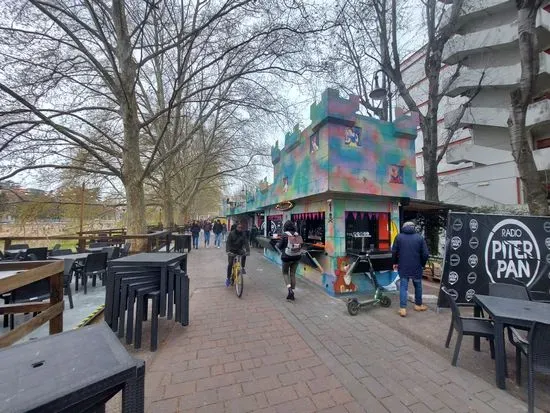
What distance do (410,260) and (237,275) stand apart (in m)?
3.78

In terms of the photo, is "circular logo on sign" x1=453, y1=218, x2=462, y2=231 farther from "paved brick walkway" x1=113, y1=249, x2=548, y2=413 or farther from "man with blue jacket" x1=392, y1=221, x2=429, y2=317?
"paved brick walkway" x1=113, y1=249, x2=548, y2=413

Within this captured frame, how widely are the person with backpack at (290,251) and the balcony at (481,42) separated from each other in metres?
16.9

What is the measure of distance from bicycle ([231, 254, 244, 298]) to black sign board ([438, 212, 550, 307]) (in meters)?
4.05

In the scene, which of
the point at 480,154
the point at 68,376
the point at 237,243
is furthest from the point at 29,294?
the point at 480,154

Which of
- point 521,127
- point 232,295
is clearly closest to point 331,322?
point 232,295

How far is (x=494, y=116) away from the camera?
53.7ft

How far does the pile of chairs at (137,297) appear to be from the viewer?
3.60 metres

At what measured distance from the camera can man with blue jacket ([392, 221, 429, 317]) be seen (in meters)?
5.03

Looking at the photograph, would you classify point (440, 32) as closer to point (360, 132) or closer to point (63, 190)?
point (360, 132)

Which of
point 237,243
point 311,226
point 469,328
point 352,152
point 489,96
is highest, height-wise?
point 489,96

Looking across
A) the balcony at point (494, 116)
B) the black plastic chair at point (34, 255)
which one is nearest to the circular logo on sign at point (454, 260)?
the black plastic chair at point (34, 255)

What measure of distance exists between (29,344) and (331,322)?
408cm

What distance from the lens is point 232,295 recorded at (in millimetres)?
6180

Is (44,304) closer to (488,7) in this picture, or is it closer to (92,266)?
(92,266)
